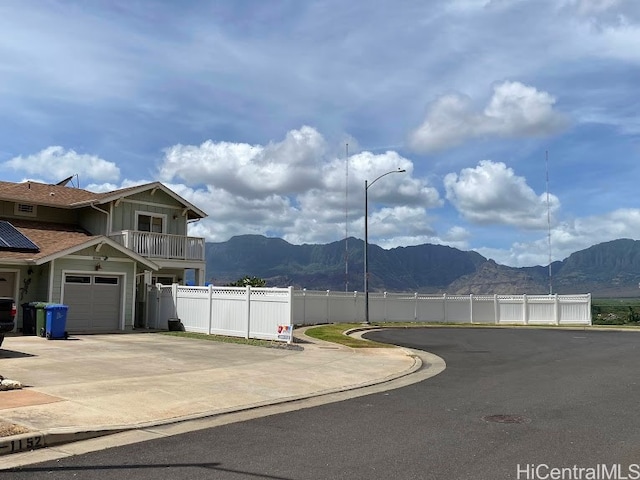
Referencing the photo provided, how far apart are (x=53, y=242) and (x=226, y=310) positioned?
8527mm

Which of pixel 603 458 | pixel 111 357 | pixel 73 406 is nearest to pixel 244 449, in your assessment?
pixel 73 406

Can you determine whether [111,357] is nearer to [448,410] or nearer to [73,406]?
[73,406]

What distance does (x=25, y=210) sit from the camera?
92.6 feet

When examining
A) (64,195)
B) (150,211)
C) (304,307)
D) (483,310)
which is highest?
(64,195)

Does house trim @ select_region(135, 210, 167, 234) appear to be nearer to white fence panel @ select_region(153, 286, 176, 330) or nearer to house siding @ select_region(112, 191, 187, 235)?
house siding @ select_region(112, 191, 187, 235)

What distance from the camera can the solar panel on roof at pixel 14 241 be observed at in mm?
23142

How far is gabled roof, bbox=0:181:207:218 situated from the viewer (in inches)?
1102

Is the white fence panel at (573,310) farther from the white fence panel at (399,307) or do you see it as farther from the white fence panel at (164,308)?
the white fence panel at (164,308)

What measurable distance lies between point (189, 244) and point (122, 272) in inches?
228

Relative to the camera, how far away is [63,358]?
1510 centimetres

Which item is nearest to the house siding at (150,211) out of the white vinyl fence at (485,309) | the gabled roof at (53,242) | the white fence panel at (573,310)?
the gabled roof at (53,242)

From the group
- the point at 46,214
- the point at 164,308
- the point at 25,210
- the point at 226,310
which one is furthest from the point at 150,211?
the point at 226,310

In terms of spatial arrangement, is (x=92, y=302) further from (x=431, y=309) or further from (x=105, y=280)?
(x=431, y=309)
